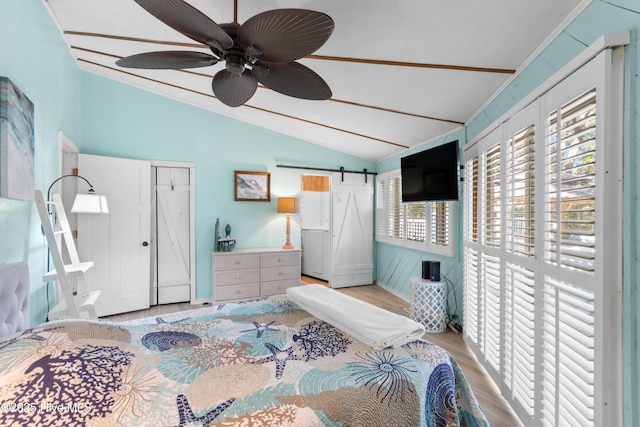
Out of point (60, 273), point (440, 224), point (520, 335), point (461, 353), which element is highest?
point (440, 224)

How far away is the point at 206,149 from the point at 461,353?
400 cm

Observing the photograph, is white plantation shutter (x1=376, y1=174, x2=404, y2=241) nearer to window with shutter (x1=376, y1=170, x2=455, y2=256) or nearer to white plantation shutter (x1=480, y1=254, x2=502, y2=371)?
window with shutter (x1=376, y1=170, x2=455, y2=256)

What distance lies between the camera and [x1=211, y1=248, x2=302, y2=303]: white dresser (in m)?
3.92

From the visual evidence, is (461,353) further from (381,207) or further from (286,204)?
(286,204)

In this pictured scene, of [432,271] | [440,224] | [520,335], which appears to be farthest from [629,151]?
[440,224]

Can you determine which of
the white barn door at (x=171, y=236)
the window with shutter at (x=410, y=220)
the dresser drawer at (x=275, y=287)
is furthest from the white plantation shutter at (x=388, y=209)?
the white barn door at (x=171, y=236)

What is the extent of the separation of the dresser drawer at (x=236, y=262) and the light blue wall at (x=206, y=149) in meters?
0.39

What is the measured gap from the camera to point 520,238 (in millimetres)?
1861

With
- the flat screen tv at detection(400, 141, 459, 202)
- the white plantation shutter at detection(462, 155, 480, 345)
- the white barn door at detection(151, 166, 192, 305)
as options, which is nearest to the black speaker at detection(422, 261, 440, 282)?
the white plantation shutter at detection(462, 155, 480, 345)

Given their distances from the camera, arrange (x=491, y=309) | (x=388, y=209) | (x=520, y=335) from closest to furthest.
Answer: (x=520, y=335) → (x=491, y=309) → (x=388, y=209)

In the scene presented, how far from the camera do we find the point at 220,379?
42.0 inches

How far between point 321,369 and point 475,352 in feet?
6.86

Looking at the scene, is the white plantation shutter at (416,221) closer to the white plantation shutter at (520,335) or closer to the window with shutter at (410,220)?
the window with shutter at (410,220)

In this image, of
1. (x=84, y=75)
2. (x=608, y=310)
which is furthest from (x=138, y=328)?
(x=84, y=75)
